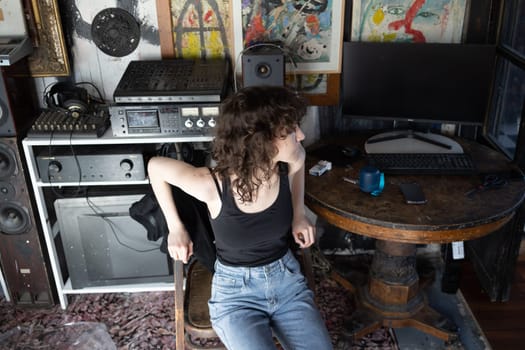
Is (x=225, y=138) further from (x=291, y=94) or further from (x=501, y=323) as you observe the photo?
(x=501, y=323)

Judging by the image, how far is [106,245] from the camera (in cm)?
245

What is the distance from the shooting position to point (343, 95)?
93.7 inches

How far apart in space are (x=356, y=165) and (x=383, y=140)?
0.86 ft

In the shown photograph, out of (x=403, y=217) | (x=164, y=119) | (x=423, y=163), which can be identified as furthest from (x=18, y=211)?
(x=423, y=163)

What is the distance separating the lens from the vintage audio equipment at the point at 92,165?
7.37 feet

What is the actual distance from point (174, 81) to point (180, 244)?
2.51 ft

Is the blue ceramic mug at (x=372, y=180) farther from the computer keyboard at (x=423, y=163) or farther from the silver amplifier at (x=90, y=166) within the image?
the silver amplifier at (x=90, y=166)

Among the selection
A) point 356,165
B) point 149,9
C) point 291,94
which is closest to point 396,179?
point 356,165

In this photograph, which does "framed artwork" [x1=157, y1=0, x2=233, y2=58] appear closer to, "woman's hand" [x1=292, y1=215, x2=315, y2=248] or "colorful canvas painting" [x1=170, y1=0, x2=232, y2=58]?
"colorful canvas painting" [x1=170, y1=0, x2=232, y2=58]

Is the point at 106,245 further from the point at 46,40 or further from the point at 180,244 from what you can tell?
the point at 46,40

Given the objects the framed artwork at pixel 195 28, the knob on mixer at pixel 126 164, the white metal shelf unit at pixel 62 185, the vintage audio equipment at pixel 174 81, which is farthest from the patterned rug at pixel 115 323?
the framed artwork at pixel 195 28

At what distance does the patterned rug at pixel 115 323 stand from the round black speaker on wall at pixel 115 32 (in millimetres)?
1177

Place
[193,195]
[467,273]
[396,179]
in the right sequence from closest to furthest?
1. [193,195]
2. [396,179]
3. [467,273]

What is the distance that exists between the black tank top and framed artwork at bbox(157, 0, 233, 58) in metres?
0.93
